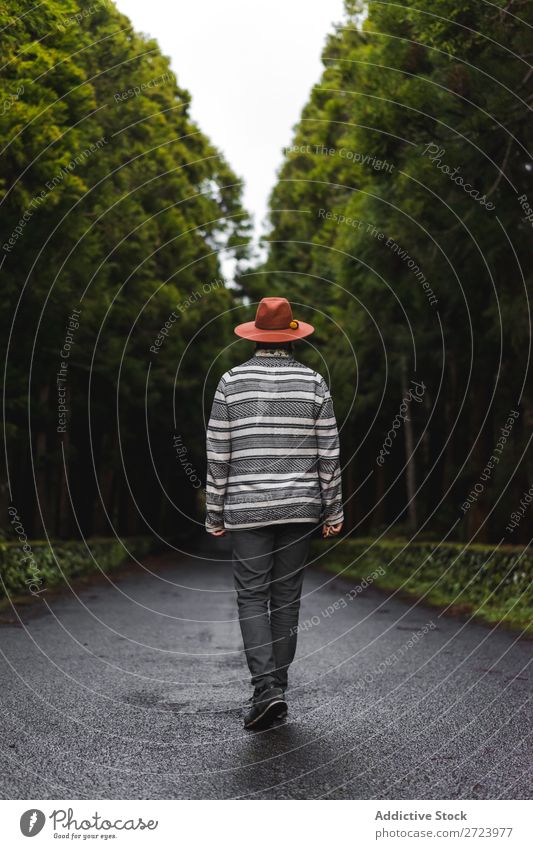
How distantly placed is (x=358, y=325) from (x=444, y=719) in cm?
1368

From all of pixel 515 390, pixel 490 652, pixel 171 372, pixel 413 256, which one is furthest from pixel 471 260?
pixel 171 372

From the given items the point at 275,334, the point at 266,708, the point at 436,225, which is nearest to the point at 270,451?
the point at 275,334

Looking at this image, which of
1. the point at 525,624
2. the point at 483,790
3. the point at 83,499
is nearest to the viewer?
the point at 483,790

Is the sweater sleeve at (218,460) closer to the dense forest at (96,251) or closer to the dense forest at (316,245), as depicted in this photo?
the dense forest at (96,251)

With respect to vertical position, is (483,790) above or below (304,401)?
below

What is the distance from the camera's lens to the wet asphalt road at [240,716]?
3824mm

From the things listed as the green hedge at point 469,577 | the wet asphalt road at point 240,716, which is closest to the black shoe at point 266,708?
the wet asphalt road at point 240,716

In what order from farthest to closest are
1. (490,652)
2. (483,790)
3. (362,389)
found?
(362,389), (490,652), (483,790)

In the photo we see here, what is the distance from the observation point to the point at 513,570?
11219 millimetres

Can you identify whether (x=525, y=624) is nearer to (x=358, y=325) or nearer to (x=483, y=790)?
(x=483, y=790)

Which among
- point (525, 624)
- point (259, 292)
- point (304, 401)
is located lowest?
point (525, 624)

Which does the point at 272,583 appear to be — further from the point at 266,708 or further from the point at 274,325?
the point at 274,325

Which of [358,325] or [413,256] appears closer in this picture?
[413,256]

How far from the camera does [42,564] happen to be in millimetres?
14586
